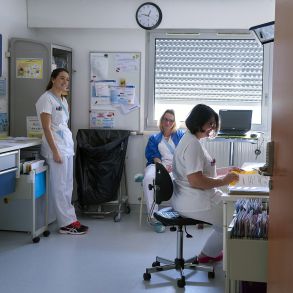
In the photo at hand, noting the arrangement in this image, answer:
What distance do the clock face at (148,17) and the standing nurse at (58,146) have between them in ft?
3.61

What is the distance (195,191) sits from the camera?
310 cm

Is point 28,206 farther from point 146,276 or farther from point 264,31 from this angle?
point 264,31

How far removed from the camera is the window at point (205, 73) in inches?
204

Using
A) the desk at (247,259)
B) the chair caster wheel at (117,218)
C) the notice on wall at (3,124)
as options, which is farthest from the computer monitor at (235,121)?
the desk at (247,259)

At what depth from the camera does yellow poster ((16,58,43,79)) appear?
4.71 meters

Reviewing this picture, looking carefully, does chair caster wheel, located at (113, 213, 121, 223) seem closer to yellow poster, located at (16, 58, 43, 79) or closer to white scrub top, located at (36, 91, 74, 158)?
white scrub top, located at (36, 91, 74, 158)

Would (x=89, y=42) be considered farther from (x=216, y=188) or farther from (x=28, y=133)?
(x=216, y=188)

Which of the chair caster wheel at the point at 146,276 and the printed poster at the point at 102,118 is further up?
the printed poster at the point at 102,118

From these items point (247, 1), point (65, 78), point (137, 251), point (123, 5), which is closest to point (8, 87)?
point (65, 78)

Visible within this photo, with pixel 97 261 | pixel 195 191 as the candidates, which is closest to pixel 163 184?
pixel 195 191

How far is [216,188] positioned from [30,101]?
2380mm

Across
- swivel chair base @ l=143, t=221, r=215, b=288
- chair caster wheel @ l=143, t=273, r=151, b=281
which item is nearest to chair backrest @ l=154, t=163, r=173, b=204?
swivel chair base @ l=143, t=221, r=215, b=288

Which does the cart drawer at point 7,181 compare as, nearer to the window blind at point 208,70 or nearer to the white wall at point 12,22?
the white wall at point 12,22

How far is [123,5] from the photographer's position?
495 cm
